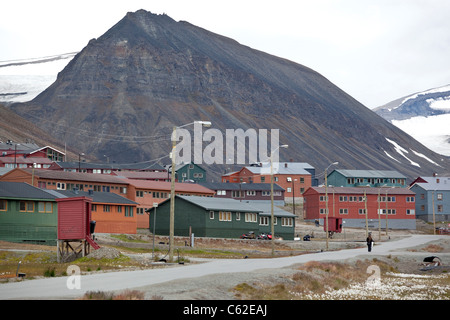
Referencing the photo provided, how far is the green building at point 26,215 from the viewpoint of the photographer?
68.7m

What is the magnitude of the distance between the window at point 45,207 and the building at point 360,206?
7372 centimetres

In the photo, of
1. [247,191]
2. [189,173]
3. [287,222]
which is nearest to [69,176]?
[287,222]

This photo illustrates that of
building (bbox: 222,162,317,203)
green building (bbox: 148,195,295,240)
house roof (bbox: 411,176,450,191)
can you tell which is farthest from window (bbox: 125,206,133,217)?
house roof (bbox: 411,176,450,191)

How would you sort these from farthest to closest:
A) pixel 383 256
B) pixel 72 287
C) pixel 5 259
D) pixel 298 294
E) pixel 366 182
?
pixel 366 182 → pixel 383 256 → pixel 5 259 → pixel 298 294 → pixel 72 287

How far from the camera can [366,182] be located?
175125mm

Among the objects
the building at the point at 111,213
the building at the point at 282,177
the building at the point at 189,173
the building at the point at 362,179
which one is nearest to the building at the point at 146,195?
the building at the point at 111,213

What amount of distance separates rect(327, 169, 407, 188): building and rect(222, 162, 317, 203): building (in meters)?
7.39

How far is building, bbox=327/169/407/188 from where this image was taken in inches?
6821

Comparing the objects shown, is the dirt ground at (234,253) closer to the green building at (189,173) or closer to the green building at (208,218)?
the green building at (208,218)

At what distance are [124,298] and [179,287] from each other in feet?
16.1

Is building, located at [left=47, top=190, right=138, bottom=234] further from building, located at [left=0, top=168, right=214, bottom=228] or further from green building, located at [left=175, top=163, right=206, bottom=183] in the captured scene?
green building, located at [left=175, top=163, right=206, bottom=183]

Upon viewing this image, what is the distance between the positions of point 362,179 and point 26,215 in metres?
119

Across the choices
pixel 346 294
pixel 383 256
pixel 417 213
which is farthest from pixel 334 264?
pixel 417 213
